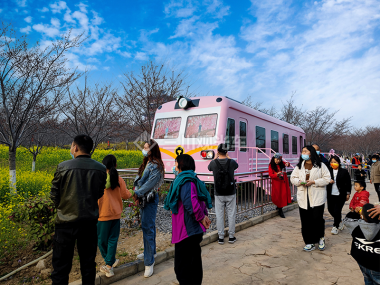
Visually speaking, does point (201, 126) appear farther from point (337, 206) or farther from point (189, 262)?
point (189, 262)

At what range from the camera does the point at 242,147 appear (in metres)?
7.77

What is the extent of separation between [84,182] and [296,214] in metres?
6.51

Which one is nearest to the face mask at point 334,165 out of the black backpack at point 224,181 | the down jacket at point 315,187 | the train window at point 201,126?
the down jacket at point 315,187

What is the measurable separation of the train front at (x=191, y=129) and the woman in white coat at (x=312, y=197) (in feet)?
9.57

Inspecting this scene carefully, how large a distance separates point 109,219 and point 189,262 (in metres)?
1.27

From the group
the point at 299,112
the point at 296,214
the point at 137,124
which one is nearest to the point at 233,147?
the point at 296,214

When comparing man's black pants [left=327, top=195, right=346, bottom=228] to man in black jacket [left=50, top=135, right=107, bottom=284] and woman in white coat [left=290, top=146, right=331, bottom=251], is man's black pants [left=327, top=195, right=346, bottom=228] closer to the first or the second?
woman in white coat [left=290, top=146, right=331, bottom=251]

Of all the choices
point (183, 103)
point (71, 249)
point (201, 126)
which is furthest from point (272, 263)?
point (183, 103)

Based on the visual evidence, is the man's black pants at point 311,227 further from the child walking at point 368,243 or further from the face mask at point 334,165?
the child walking at point 368,243

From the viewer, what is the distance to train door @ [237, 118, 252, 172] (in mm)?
7881

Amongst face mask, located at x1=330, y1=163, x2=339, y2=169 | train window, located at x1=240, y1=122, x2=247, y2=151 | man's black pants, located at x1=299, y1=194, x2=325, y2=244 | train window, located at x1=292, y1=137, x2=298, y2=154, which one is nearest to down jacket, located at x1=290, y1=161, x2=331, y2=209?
man's black pants, located at x1=299, y1=194, x2=325, y2=244

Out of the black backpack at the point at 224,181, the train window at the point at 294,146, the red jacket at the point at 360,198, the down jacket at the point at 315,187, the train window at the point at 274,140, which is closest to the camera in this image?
the down jacket at the point at 315,187

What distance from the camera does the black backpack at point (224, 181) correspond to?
464 cm

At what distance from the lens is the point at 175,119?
8.20m
